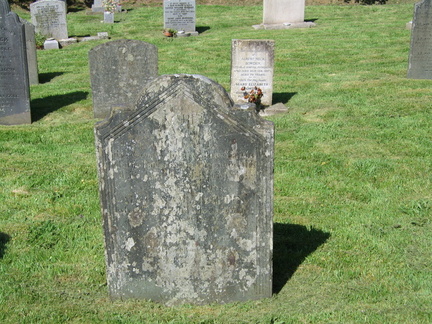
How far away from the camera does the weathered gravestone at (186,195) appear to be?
4.52 m

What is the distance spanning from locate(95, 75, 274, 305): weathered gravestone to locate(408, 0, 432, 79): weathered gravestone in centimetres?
959

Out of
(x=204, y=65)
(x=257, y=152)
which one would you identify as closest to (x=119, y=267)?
(x=257, y=152)

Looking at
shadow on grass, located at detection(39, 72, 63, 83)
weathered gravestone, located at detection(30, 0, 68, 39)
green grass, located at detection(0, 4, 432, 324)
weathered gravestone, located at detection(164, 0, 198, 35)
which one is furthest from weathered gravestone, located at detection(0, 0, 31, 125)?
weathered gravestone, located at detection(164, 0, 198, 35)

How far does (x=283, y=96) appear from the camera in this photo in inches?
509

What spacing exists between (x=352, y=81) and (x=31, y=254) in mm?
9617

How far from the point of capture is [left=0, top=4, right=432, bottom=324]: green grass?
477 centimetres

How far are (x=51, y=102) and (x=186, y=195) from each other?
30.6 feet

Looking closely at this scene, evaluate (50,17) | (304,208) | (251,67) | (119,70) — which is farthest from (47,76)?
(304,208)

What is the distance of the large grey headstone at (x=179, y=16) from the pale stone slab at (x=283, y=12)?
102 inches

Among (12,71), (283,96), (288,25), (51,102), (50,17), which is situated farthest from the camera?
(288,25)

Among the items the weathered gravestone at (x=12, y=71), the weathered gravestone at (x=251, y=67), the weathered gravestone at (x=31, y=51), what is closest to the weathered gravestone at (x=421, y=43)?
the weathered gravestone at (x=251, y=67)

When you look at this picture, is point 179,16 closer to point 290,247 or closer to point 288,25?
point 288,25

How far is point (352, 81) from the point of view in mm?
13680

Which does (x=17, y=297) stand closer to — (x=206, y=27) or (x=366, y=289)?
(x=366, y=289)
